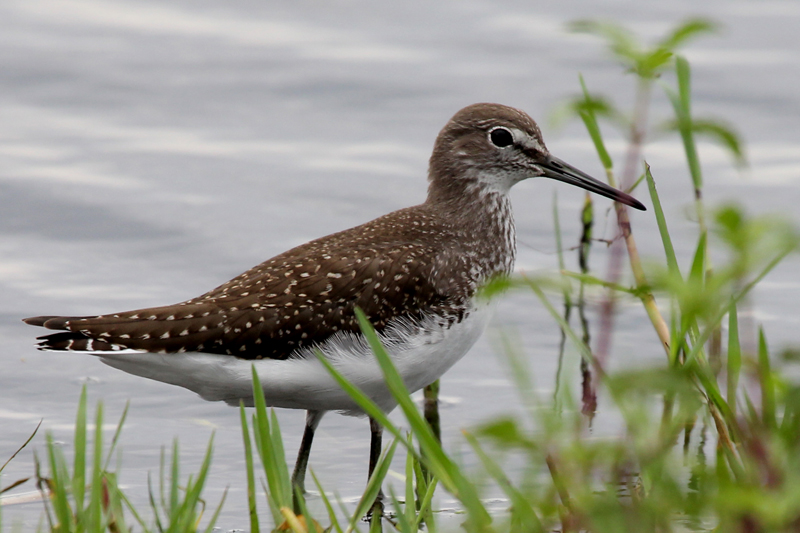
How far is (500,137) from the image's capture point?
7.08 meters

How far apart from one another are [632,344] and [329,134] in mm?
4140

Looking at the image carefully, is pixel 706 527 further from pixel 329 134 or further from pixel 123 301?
pixel 329 134

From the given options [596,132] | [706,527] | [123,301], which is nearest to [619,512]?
[706,527]

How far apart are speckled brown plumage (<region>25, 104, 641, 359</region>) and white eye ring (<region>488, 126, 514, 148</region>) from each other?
439 millimetres

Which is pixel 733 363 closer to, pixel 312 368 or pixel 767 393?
pixel 767 393

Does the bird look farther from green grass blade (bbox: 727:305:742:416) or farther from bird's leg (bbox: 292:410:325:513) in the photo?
green grass blade (bbox: 727:305:742:416)

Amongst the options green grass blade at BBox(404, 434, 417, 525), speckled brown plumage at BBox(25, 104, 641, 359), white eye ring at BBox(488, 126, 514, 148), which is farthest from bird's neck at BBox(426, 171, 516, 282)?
green grass blade at BBox(404, 434, 417, 525)

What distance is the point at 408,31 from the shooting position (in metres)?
12.4

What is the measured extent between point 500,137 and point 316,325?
75.1 inches

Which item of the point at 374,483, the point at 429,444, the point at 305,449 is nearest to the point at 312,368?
the point at 305,449

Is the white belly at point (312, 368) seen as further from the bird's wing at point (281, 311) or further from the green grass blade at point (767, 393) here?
the green grass blade at point (767, 393)

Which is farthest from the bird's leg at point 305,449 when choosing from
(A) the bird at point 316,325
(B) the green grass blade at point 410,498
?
(B) the green grass blade at point 410,498

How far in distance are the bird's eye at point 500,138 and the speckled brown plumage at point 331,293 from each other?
441 millimetres

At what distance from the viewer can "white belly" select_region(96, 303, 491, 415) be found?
5.82 meters
